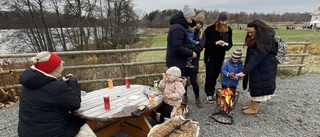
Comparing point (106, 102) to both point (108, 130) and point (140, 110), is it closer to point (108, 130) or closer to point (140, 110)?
point (140, 110)

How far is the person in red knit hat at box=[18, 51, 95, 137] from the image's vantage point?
71.6 inches

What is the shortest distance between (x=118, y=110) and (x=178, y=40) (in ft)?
4.60

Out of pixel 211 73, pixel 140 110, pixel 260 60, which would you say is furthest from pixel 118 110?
pixel 260 60

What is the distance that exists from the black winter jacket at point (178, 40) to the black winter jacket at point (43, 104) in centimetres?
168

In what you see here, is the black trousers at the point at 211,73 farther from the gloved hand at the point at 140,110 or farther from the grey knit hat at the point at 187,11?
the gloved hand at the point at 140,110

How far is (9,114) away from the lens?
11.9 ft

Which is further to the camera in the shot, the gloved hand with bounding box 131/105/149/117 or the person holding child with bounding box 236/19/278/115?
the person holding child with bounding box 236/19/278/115

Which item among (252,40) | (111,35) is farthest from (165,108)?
(111,35)

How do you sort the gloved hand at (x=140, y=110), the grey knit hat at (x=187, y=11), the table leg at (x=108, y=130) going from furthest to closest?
the grey knit hat at (x=187, y=11), the table leg at (x=108, y=130), the gloved hand at (x=140, y=110)

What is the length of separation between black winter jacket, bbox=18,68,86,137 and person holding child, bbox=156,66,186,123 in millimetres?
1269

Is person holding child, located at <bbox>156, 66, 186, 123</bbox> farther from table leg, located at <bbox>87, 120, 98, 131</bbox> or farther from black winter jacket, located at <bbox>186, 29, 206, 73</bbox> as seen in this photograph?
table leg, located at <bbox>87, 120, 98, 131</bbox>

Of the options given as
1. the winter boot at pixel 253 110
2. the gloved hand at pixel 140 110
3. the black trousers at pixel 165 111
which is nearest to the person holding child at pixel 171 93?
the black trousers at pixel 165 111

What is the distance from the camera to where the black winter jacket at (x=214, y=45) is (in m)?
3.58

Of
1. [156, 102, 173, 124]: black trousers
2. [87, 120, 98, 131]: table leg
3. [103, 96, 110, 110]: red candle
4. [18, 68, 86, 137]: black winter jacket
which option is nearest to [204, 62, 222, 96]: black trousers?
[156, 102, 173, 124]: black trousers
